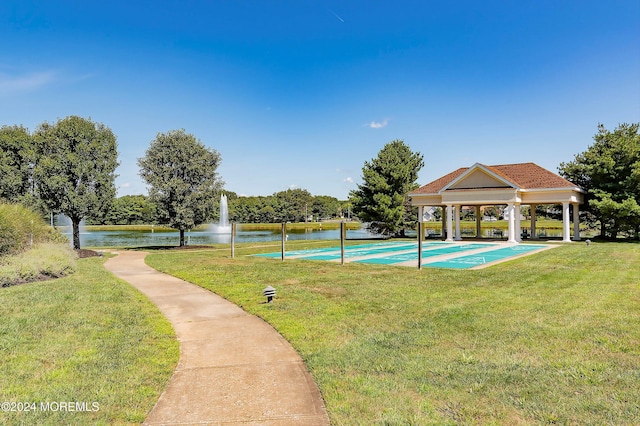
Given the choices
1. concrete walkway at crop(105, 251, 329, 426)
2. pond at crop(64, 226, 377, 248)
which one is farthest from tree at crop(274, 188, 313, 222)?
concrete walkway at crop(105, 251, 329, 426)

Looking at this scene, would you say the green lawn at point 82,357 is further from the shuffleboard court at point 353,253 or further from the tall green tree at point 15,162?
the tall green tree at point 15,162

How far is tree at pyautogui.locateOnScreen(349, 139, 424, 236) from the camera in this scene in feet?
121

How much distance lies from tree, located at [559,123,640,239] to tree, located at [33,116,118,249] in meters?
33.2

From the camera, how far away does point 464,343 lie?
5.71 metres

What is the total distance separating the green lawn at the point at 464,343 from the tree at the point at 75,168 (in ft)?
47.1

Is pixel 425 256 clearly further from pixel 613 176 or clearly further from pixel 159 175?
pixel 613 176

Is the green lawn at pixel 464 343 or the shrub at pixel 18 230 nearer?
the green lawn at pixel 464 343

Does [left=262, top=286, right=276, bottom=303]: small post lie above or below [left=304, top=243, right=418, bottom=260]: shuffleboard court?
above

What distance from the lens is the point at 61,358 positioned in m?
5.12

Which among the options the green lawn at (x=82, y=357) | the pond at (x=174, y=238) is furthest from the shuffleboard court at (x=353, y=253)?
the pond at (x=174, y=238)

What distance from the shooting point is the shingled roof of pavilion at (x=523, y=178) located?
29.7 metres

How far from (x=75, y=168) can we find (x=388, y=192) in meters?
25.8

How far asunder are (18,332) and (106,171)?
61.8 ft

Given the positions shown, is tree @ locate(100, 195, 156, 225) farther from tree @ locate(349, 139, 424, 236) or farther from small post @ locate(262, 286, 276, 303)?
small post @ locate(262, 286, 276, 303)
